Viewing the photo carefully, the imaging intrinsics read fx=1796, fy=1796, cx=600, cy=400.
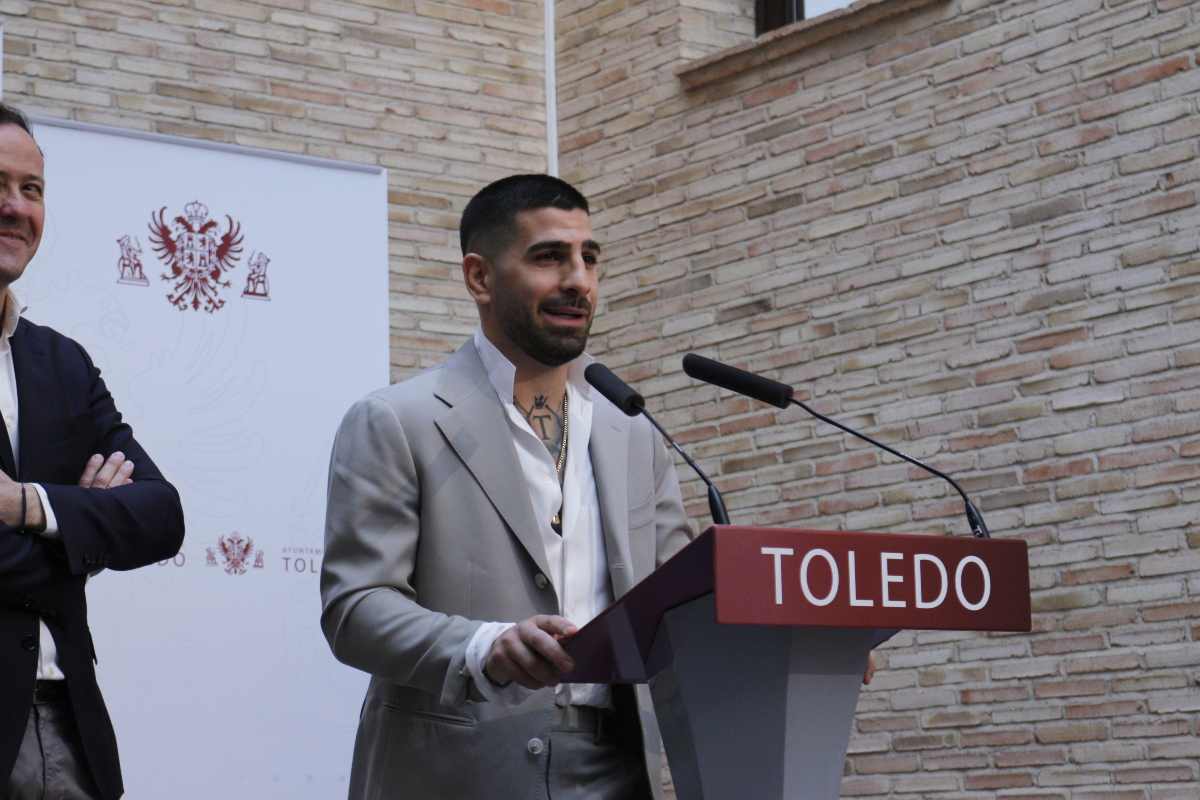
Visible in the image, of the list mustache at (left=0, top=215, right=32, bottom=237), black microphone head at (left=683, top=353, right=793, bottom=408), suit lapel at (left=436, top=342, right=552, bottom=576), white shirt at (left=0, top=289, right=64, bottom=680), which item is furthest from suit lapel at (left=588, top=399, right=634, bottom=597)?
mustache at (left=0, top=215, right=32, bottom=237)

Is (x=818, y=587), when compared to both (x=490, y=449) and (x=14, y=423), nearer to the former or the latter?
(x=490, y=449)

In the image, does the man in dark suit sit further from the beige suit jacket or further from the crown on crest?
the crown on crest

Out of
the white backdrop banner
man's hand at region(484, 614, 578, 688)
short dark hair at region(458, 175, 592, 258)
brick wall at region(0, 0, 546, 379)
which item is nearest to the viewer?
man's hand at region(484, 614, 578, 688)

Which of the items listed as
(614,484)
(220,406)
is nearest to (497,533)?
(614,484)

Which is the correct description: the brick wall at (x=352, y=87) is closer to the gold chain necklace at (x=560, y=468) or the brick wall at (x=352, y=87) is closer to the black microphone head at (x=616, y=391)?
the gold chain necklace at (x=560, y=468)

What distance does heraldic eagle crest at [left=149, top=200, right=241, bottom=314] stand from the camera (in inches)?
242

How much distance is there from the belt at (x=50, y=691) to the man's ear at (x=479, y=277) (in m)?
0.93

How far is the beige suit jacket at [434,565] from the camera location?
2742mm

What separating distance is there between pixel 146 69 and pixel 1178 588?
4.27m

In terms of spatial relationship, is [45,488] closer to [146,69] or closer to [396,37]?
[146,69]

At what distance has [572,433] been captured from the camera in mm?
3049

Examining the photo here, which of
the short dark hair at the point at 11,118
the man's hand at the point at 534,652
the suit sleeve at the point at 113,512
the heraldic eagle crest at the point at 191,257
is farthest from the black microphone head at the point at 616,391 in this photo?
the heraldic eagle crest at the point at 191,257

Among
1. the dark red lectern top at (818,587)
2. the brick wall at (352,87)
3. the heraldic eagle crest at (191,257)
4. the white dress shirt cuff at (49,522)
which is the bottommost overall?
the dark red lectern top at (818,587)

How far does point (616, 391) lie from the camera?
2.51m
